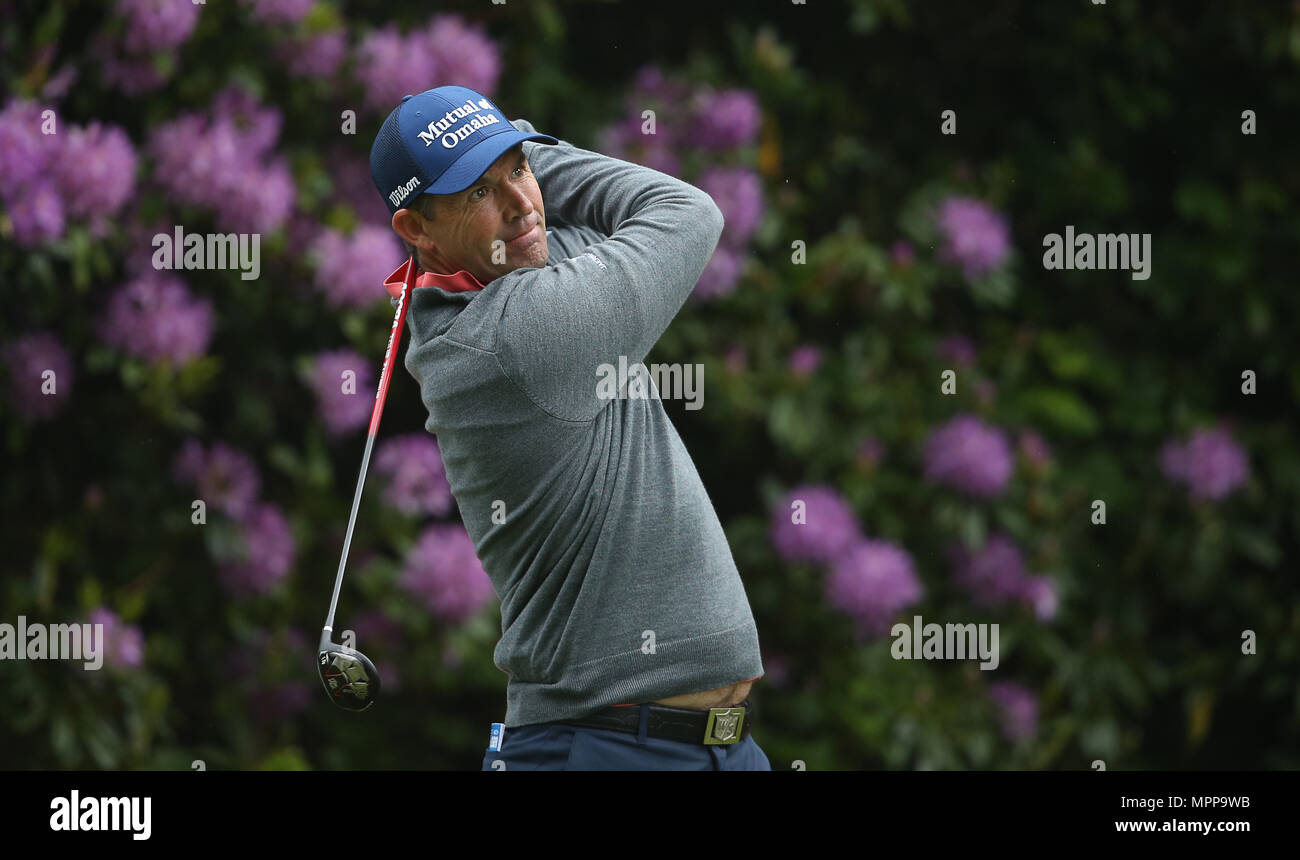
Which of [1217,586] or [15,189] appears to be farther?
[1217,586]

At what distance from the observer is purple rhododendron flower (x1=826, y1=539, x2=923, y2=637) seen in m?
3.80

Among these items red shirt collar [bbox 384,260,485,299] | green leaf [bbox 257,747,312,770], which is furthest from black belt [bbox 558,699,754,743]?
green leaf [bbox 257,747,312,770]

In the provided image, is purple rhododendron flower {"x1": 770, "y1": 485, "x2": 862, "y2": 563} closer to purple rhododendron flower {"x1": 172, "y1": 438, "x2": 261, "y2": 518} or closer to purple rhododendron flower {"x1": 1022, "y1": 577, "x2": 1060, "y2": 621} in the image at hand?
purple rhododendron flower {"x1": 1022, "y1": 577, "x2": 1060, "y2": 621}

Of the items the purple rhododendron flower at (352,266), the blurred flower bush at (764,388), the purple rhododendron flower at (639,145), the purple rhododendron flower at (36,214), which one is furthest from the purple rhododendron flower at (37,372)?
the purple rhododendron flower at (639,145)

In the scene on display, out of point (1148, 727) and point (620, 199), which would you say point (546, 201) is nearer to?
point (620, 199)

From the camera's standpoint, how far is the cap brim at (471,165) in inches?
74.6

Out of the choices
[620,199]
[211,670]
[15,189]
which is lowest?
[211,670]

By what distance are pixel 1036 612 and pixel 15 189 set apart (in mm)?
2826

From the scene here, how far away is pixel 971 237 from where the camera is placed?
4.09m

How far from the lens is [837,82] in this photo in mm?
4285

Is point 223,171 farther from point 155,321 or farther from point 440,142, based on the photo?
point 440,142

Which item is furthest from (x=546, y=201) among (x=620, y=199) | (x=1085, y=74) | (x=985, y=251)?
(x=1085, y=74)

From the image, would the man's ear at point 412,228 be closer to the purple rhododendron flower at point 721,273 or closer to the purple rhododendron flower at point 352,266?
the purple rhododendron flower at point 352,266

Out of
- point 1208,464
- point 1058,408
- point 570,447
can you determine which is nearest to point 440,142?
point 570,447
